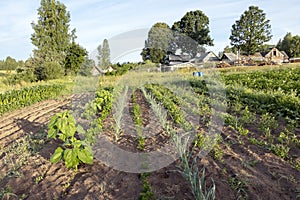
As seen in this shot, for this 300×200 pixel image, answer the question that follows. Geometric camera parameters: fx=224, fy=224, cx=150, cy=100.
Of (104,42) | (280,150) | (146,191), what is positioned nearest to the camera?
(146,191)

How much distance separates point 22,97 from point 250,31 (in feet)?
134

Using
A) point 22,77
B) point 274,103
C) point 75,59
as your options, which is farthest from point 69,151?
point 75,59

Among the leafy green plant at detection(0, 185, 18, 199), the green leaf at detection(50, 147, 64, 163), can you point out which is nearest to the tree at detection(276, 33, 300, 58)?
the green leaf at detection(50, 147, 64, 163)

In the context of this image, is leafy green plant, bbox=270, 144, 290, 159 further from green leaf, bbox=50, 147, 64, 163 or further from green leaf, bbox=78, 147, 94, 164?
green leaf, bbox=50, 147, 64, 163

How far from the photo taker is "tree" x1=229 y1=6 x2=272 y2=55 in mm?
40781

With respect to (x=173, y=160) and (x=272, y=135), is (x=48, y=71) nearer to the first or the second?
(x=173, y=160)

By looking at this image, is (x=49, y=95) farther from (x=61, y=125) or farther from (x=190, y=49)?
(x=190, y=49)

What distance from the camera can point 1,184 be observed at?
3275 millimetres

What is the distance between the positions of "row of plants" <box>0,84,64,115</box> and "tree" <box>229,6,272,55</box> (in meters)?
36.7

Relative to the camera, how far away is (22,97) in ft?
36.3

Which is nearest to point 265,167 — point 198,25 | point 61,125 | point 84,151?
point 84,151

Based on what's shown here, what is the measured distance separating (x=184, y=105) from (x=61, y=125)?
177 inches

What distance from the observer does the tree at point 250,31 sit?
134 feet

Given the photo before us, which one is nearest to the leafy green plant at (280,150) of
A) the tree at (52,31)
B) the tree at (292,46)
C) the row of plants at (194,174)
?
the row of plants at (194,174)
